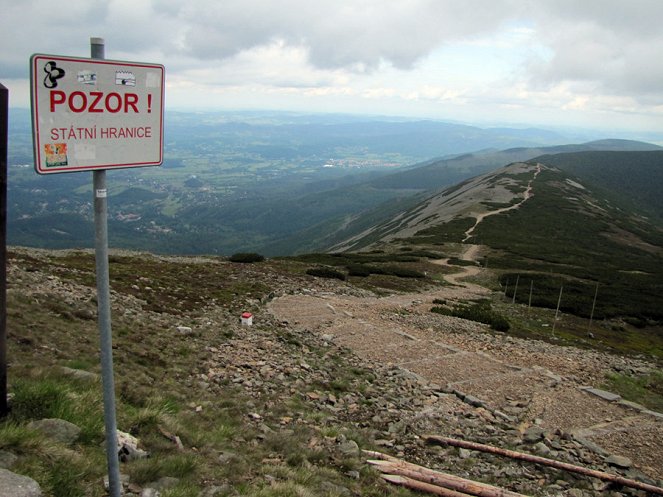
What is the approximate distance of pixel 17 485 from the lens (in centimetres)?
458

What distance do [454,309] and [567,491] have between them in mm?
18369

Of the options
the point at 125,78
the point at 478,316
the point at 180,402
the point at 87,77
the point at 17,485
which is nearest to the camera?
the point at 87,77

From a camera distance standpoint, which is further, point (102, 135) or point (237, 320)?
point (237, 320)

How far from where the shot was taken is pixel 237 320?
18.4 metres

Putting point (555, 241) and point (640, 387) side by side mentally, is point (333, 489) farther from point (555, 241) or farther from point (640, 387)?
point (555, 241)

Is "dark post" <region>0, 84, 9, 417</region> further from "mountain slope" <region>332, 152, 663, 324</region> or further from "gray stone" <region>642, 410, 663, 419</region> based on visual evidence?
"mountain slope" <region>332, 152, 663, 324</region>

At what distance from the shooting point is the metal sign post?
3.73 meters

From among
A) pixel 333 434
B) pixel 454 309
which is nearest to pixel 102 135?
pixel 333 434

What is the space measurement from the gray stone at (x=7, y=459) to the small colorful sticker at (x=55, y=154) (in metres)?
3.50

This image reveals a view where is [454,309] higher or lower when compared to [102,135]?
lower

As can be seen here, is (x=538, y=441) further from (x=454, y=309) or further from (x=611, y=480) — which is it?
(x=454, y=309)

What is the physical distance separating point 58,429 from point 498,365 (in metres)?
14.6

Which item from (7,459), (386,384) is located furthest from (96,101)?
(386,384)

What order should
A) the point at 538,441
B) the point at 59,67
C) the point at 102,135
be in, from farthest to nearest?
the point at 538,441, the point at 102,135, the point at 59,67
